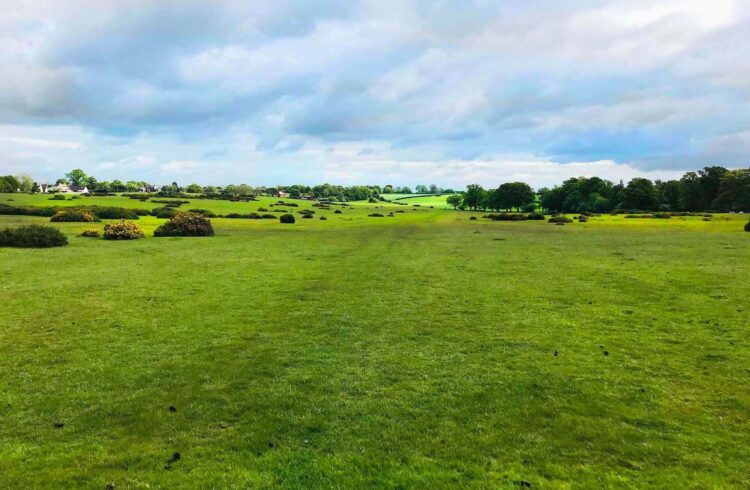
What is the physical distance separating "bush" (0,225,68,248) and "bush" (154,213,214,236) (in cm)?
1160

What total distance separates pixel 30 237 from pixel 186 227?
14428 millimetres

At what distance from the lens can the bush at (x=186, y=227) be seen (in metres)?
43.1

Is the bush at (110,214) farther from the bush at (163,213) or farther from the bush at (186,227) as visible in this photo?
the bush at (186,227)

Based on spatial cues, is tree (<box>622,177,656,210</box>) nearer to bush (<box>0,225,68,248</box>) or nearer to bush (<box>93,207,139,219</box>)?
bush (<box>93,207,139,219</box>)

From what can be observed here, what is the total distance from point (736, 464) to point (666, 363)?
13.9 feet

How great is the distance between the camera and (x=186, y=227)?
43.5m

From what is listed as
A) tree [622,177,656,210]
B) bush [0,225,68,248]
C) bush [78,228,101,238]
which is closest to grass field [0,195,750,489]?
bush [0,225,68,248]

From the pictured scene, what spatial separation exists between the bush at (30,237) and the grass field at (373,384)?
12.2 metres

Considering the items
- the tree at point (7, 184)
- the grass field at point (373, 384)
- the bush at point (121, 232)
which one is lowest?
the grass field at point (373, 384)

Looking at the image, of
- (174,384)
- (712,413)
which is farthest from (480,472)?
(174,384)

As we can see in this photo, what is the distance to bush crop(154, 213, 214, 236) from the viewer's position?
141 ft

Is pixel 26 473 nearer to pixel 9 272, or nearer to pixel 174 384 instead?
pixel 174 384

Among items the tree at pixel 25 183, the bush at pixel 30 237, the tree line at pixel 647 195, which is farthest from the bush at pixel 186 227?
the tree at pixel 25 183

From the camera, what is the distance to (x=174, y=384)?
919 cm
